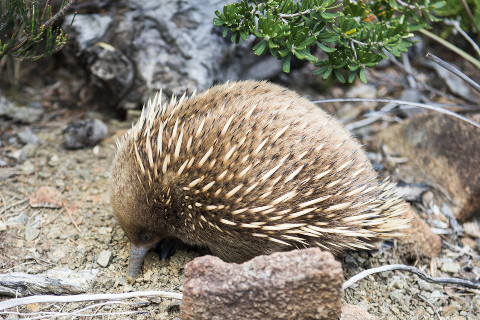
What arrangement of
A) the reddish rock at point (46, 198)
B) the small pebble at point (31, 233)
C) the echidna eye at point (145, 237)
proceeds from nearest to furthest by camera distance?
the echidna eye at point (145, 237) → the small pebble at point (31, 233) → the reddish rock at point (46, 198)

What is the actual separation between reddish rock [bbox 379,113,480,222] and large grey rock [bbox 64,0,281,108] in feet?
5.88

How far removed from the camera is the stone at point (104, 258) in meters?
2.98

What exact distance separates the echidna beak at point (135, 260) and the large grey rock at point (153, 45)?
5.03ft

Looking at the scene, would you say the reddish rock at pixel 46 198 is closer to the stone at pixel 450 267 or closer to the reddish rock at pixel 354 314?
the reddish rock at pixel 354 314

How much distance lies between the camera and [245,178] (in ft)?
8.17

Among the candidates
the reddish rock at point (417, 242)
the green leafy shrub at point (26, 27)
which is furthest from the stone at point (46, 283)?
the reddish rock at point (417, 242)

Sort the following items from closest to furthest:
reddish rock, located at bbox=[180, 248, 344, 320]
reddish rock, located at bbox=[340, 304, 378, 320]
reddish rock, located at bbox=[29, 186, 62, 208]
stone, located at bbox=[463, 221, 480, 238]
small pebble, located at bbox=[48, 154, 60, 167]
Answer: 1. reddish rock, located at bbox=[180, 248, 344, 320]
2. reddish rock, located at bbox=[340, 304, 378, 320]
3. reddish rock, located at bbox=[29, 186, 62, 208]
4. stone, located at bbox=[463, 221, 480, 238]
5. small pebble, located at bbox=[48, 154, 60, 167]

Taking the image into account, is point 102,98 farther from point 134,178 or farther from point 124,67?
point 134,178

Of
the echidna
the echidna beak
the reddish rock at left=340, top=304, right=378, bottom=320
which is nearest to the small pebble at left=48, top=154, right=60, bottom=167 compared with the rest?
the echidna

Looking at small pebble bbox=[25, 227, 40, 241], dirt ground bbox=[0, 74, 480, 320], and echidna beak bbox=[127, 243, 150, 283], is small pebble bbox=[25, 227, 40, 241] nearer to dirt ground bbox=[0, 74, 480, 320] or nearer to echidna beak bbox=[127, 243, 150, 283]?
dirt ground bbox=[0, 74, 480, 320]

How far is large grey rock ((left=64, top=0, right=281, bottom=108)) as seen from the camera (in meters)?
3.93

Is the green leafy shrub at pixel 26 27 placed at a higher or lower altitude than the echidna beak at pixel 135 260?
higher

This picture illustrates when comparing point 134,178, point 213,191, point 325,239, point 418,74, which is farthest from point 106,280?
point 418,74

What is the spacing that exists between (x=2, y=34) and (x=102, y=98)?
129 cm
